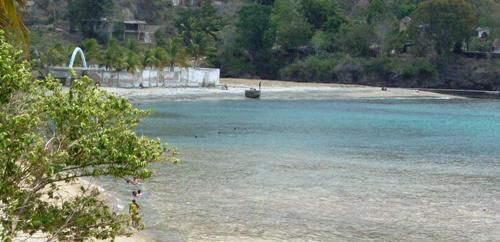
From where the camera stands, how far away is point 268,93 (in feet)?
312

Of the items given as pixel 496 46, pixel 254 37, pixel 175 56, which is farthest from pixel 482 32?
pixel 175 56

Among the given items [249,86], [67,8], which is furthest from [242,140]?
[67,8]

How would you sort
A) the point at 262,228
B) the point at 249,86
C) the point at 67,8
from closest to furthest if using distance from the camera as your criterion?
the point at 262,228 < the point at 249,86 < the point at 67,8

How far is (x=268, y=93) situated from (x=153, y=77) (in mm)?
13734

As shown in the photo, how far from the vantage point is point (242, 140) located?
150 ft

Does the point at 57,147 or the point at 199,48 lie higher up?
the point at 57,147

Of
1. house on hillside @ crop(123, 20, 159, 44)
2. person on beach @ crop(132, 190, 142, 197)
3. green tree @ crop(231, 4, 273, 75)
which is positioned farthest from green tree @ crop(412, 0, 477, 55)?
person on beach @ crop(132, 190, 142, 197)

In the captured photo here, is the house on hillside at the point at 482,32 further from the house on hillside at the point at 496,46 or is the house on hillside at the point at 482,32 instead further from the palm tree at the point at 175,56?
the palm tree at the point at 175,56

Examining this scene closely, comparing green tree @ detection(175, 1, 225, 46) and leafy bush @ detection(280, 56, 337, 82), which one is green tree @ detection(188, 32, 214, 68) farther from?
leafy bush @ detection(280, 56, 337, 82)

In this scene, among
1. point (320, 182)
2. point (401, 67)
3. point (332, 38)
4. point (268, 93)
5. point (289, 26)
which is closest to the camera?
point (320, 182)

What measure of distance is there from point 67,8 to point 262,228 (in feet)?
388

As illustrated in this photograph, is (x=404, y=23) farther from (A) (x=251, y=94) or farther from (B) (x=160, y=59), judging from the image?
(B) (x=160, y=59)

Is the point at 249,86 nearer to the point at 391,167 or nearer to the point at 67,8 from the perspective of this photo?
the point at 67,8

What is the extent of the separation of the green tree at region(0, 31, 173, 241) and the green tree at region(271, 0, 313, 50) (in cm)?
11822
